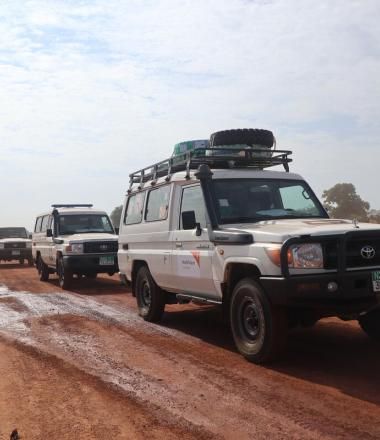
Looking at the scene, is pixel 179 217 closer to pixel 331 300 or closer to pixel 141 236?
pixel 141 236

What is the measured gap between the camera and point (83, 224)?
49.1 ft

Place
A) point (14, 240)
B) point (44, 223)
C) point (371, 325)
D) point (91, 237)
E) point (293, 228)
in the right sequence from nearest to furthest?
point (293, 228), point (371, 325), point (91, 237), point (44, 223), point (14, 240)

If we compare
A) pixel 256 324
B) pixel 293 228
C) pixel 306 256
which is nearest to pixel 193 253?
pixel 256 324

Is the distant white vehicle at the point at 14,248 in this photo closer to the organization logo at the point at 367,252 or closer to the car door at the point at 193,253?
the car door at the point at 193,253

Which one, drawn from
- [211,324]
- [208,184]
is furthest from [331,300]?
[211,324]

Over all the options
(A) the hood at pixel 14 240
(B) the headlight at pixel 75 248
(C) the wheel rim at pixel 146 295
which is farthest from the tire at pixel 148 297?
(A) the hood at pixel 14 240

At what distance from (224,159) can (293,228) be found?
2100 mm

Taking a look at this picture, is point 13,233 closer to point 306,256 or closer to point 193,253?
point 193,253

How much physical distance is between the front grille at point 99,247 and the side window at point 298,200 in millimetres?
7468

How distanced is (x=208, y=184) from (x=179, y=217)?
85 cm

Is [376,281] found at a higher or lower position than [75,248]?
lower

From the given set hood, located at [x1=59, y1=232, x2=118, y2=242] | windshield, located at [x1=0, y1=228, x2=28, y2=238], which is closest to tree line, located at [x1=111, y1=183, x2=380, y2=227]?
windshield, located at [x1=0, y1=228, x2=28, y2=238]

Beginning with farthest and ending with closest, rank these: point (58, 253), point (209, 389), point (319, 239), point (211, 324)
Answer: point (58, 253) < point (211, 324) < point (319, 239) < point (209, 389)

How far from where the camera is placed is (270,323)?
5383 millimetres
